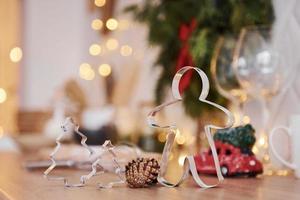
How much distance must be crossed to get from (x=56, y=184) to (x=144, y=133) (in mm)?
1006

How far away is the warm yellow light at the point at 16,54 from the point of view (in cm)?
357

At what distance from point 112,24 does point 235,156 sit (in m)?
1.91

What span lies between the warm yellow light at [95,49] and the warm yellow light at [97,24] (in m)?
0.10

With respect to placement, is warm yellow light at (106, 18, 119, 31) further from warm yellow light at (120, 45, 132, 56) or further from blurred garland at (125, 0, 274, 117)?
blurred garland at (125, 0, 274, 117)

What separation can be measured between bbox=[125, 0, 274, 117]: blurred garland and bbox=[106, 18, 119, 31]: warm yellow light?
1.21 meters

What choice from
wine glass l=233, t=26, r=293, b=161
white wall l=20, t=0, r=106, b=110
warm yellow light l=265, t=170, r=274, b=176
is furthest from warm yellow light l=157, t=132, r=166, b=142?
white wall l=20, t=0, r=106, b=110

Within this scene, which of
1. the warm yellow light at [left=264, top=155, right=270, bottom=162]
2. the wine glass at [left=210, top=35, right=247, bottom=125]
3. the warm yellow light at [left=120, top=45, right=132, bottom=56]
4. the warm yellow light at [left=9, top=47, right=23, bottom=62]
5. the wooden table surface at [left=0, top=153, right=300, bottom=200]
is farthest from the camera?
the warm yellow light at [left=9, top=47, right=23, bottom=62]

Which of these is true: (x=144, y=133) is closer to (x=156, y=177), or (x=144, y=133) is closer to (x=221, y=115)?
(x=221, y=115)

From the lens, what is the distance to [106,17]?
270 centimetres

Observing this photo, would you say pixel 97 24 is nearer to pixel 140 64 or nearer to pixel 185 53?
pixel 140 64

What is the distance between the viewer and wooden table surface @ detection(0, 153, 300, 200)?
1.85 ft

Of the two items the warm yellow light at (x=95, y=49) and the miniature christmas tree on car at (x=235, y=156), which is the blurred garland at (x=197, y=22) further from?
the warm yellow light at (x=95, y=49)

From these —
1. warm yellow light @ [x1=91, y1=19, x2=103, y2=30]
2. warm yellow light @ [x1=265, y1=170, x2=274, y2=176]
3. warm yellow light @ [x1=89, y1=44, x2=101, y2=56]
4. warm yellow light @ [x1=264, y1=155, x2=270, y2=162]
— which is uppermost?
warm yellow light @ [x1=91, y1=19, x2=103, y2=30]

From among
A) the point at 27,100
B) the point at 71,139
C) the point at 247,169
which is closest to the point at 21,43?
the point at 27,100
